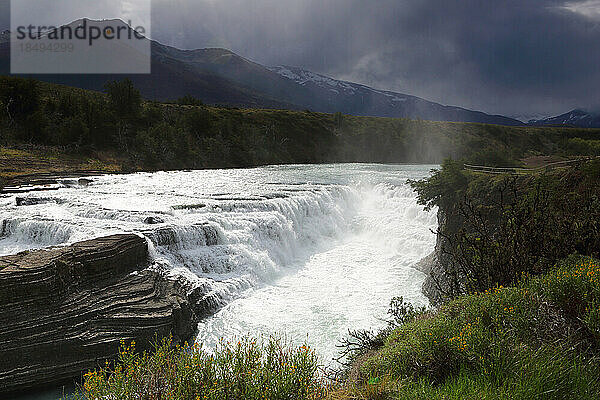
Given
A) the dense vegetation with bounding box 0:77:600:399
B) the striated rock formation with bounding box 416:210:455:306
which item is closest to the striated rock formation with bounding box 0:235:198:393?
the dense vegetation with bounding box 0:77:600:399

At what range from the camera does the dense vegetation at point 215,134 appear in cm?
4206

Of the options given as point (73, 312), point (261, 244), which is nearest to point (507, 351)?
point (73, 312)

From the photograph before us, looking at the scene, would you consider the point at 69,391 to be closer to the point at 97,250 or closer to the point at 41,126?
the point at 97,250

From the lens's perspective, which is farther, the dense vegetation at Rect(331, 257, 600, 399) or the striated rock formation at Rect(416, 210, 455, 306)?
the striated rock formation at Rect(416, 210, 455, 306)

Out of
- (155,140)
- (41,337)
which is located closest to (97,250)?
(41,337)

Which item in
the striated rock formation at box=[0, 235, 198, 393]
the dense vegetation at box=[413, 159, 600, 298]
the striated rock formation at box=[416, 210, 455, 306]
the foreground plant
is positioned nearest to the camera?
the foreground plant

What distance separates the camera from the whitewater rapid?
482 inches

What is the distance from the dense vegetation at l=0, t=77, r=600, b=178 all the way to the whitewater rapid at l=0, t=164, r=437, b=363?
8147 millimetres

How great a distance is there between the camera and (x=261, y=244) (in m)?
17.6

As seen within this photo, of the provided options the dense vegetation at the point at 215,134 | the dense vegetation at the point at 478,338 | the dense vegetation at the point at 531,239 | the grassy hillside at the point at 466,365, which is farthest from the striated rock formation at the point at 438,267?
the grassy hillside at the point at 466,365

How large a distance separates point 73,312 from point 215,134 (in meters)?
53.2

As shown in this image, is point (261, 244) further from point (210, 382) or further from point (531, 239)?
point (210, 382)

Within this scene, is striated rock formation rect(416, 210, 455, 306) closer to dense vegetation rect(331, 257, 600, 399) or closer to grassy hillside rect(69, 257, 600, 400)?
dense vegetation rect(331, 257, 600, 399)

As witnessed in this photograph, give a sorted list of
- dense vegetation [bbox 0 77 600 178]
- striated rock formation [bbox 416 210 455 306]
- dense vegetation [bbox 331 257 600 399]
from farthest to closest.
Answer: dense vegetation [bbox 0 77 600 178], striated rock formation [bbox 416 210 455 306], dense vegetation [bbox 331 257 600 399]
